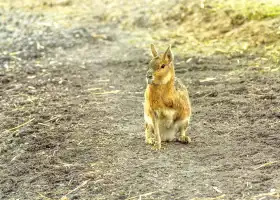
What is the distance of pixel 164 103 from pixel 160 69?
1.11ft

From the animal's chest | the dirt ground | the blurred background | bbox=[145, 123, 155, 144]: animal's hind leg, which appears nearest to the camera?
the dirt ground

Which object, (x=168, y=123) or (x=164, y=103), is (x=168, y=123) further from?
(x=164, y=103)

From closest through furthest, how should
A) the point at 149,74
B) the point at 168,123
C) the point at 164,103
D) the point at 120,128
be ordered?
1. the point at 149,74
2. the point at 164,103
3. the point at 168,123
4. the point at 120,128

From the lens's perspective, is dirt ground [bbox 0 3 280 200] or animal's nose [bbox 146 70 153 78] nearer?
dirt ground [bbox 0 3 280 200]

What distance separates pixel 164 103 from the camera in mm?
6203

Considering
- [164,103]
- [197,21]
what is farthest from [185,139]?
[197,21]

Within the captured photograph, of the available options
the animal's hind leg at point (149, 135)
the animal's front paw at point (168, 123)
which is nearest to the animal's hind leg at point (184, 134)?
the animal's front paw at point (168, 123)

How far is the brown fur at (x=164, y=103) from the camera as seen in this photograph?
→ 6.08 metres

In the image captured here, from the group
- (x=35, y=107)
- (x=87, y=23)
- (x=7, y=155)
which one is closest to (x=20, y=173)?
(x=7, y=155)

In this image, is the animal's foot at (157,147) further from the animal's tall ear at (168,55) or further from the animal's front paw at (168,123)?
the animal's tall ear at (168,55)

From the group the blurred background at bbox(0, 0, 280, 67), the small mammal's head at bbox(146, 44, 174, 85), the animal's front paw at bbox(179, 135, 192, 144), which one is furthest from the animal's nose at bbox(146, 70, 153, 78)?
the blurred background at bbox(0, 0, 280, 67)

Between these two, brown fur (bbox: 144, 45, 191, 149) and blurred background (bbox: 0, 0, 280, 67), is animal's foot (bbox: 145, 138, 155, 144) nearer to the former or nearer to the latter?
brown fur (bbox: 144, 45, 191, 149)

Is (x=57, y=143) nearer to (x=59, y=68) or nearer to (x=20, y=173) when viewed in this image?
(x=20, y=173)

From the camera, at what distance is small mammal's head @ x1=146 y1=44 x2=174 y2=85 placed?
604 cm
